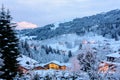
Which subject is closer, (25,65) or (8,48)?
(8,48)

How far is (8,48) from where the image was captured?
33062 millimetres

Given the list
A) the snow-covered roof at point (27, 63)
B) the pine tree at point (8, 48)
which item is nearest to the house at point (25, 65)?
the snow-covered roof at point (27, 63)

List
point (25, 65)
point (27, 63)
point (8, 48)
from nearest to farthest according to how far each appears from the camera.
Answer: point (8, 48), point (25, 65), point (27, 63)

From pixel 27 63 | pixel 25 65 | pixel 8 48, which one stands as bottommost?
pixel 27 63

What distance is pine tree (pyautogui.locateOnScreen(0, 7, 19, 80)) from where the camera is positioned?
33.0 m

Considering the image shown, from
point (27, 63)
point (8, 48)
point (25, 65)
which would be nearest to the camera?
point (8, 48)

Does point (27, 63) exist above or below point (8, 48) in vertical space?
below

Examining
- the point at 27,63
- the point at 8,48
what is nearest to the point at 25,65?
the point at 27,63

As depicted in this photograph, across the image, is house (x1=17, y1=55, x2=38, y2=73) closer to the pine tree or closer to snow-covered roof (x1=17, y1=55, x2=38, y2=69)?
snow-covered roof (x1=17, y1=55, x2=38, y2=69)

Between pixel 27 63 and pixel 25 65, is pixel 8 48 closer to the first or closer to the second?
pixel 25 65

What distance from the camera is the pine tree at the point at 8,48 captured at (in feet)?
108

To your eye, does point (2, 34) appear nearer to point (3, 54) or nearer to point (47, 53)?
point (3, 54)

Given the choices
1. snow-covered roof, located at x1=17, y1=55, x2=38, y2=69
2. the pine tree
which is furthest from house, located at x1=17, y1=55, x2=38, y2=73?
the pine tree

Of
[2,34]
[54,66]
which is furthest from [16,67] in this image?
[54,66]
